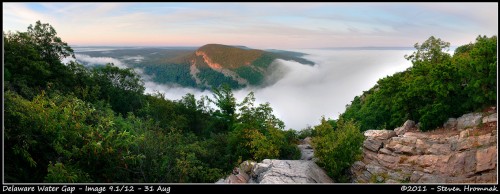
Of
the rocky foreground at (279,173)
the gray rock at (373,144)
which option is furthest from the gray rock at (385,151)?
the rocky foreground at (279,173)

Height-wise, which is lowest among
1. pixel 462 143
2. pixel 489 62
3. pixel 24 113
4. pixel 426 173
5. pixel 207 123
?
pixel 207 123

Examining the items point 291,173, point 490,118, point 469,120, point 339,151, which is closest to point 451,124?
point 469,120

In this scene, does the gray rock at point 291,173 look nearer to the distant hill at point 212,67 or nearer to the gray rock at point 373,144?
the gray rock at point 373,144

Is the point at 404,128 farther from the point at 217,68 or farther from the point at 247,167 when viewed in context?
the point at 217,68

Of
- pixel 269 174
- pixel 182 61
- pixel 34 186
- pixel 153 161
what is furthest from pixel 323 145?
pixel 182 61

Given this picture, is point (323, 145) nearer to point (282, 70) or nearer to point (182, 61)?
point (182, 61)

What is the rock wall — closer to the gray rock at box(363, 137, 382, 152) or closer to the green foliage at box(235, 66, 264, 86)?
the gray rock at box(363, 137, 382, 152)
